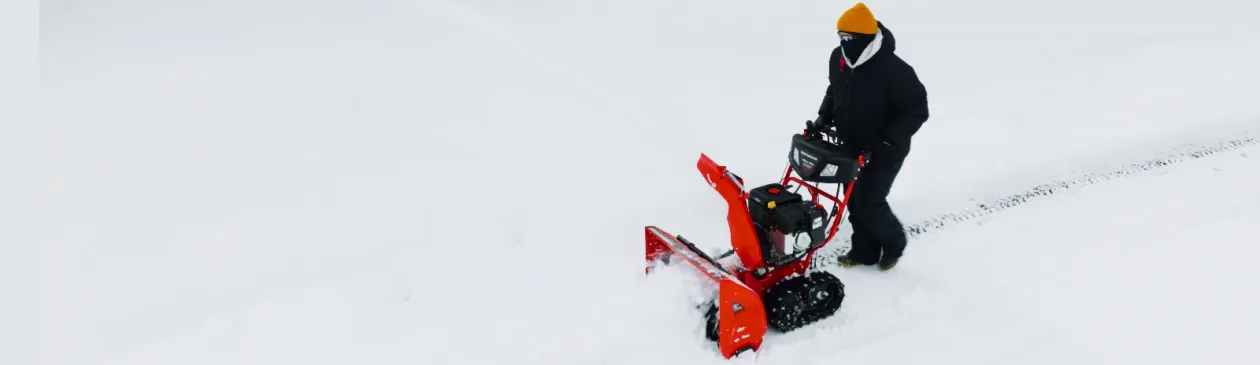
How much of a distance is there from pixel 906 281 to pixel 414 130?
399 centimetres

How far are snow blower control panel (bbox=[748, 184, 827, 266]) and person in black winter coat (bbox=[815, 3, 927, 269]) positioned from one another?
50 cm

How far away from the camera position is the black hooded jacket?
3971 mm

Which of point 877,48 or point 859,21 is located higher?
point 859,21

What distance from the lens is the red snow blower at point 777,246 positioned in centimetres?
378

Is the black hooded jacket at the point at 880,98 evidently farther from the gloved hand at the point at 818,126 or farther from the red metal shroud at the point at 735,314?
the red metal shroud at the point at 735,314

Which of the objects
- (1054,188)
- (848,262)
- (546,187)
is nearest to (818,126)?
(848,262)

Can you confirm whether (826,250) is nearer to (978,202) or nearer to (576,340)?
(978,202)

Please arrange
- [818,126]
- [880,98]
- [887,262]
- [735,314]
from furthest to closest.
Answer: [887,262] → [818,126] → [880,98] → [735,314]

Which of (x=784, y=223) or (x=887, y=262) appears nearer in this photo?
(x=784, y=223)

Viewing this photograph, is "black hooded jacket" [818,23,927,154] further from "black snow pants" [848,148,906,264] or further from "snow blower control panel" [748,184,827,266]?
"snow blower control panel" [748,184,827,266]

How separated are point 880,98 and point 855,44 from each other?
0.31m

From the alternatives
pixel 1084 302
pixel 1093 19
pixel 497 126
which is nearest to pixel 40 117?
pixel 497 126

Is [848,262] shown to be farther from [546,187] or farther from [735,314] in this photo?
[546,187]

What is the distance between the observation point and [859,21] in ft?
12.5
